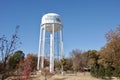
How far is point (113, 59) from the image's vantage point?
110ft

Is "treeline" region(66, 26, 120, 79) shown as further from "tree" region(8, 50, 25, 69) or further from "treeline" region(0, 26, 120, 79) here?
"tree" region(8, 50, 25, 69)

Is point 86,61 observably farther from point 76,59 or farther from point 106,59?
point 106,59

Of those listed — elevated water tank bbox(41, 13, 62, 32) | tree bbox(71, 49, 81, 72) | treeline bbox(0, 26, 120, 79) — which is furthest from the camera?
tree bbox(71, 49, 81, 72)

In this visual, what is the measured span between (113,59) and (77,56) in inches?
882

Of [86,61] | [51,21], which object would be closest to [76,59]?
[86,61]

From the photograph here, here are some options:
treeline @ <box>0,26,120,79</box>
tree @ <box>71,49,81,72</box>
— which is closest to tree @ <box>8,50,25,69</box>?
treeline @ <box>0,26,120,79</box>

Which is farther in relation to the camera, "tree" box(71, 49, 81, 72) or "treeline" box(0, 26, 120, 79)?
"tree" box(71, 49, 81, 72)

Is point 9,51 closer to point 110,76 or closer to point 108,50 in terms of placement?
point 108,50

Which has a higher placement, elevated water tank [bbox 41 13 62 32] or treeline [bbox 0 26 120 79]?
elevated water tank [bbox 41 13 62 32]

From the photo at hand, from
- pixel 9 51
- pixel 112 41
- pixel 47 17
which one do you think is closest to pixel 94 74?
pixel 112 41

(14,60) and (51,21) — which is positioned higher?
(51,21)

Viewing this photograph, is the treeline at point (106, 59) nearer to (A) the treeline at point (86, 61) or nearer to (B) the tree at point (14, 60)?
(A) the treeline at point (86, 61)

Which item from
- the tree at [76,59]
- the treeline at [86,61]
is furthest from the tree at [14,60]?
the tree at [76,59]

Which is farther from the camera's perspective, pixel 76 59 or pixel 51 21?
pixel 76 59
